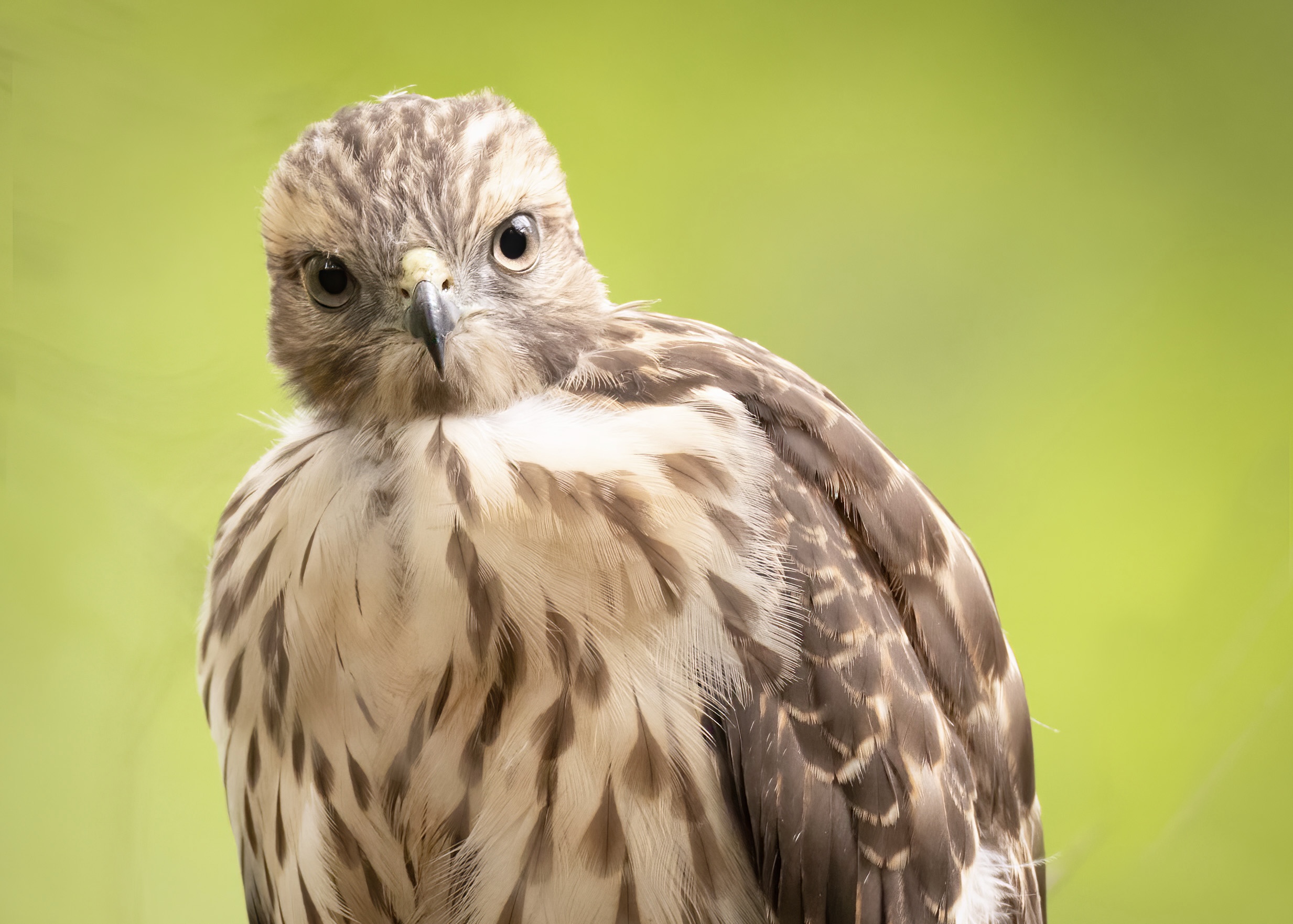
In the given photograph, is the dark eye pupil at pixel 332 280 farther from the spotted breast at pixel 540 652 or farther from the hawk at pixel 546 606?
the spotted breast at pixel 540 652

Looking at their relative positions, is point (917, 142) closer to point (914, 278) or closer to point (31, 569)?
point (914, 278)

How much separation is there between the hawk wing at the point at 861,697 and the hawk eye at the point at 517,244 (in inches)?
4.0

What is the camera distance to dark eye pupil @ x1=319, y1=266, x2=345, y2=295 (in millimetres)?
870

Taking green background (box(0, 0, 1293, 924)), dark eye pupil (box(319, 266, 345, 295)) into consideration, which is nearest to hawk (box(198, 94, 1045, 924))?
dark eye pupil (box(319, 266, 345, 295))

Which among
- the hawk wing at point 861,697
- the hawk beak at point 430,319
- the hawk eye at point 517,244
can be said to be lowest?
the hawk wing at point 861,697

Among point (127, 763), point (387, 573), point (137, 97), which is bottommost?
point (127, 763)

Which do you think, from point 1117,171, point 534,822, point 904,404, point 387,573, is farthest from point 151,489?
point 1117,171

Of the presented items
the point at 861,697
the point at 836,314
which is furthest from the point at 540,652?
the point at 836,314

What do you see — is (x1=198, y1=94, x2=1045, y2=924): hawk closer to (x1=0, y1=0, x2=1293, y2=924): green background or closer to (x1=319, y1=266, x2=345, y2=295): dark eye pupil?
(x1=319, y1=266, x2=345, y2=295): dark eye pupil

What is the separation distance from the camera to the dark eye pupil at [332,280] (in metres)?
0.87

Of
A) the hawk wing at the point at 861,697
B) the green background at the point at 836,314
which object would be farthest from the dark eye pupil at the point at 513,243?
the green background at the point at 836,314

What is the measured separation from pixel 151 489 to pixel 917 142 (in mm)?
1083

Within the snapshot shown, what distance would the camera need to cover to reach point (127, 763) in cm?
132

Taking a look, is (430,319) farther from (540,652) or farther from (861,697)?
(861,697)
